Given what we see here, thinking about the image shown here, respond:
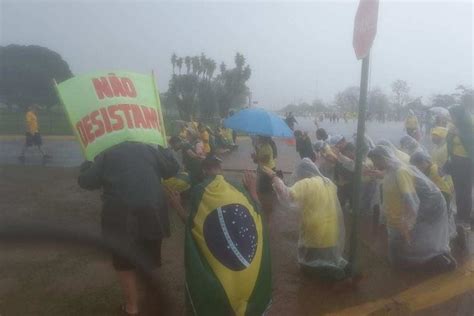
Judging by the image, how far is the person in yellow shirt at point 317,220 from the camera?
3.98 meters

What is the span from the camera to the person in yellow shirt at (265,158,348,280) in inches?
157

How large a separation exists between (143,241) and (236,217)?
2.14 feet

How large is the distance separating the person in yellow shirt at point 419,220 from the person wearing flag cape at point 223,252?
203 cm

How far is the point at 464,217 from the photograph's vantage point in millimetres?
5934

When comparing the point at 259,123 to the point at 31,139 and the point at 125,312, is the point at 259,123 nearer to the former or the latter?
the point at 125,312

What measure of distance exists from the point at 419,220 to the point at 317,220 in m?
1.10

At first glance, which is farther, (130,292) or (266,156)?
(266,156)

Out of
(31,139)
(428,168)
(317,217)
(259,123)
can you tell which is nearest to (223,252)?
(317,217)

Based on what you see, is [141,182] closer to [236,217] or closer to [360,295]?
[236,217]

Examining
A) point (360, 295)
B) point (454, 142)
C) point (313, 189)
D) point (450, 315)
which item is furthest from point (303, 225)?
point (454, 142)

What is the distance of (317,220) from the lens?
405 cm

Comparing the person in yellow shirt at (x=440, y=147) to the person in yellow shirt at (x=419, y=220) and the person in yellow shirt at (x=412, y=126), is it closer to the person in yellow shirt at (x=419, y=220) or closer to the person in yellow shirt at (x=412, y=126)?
the person in yellow shirt at (x=419, y=220)

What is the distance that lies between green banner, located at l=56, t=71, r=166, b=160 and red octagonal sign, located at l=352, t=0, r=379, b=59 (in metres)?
1.81

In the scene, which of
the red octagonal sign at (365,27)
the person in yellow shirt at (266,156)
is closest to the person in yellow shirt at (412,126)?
the person in yellow shirt at (266,156)
